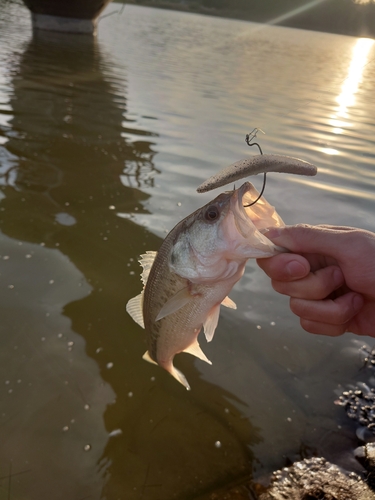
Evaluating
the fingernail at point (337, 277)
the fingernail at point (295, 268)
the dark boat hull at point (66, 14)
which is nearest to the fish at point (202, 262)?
the fingernail at point (295, 268)

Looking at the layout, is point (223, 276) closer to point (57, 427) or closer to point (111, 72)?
point (57, 427)

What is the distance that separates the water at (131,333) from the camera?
2969 millimetres

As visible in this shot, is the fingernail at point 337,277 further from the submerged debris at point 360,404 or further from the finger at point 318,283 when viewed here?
the submerged debris at point 360,404

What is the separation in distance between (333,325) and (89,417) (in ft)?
6.42

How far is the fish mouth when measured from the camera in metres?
2.10

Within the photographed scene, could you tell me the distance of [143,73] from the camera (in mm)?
16500

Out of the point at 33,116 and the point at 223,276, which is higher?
the point at 223,276

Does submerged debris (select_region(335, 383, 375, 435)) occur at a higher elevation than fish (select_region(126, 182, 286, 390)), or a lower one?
lower

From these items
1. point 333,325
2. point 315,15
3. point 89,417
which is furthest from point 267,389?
point 315,15

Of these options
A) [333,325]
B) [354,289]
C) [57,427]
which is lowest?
[57,427]

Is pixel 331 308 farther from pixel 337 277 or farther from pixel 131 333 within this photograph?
pixel 131 333

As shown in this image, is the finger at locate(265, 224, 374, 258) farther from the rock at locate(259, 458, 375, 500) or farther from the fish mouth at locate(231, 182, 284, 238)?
the rock at locate(259, 458, 375, 500)

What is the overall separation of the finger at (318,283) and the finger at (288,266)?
0.08m

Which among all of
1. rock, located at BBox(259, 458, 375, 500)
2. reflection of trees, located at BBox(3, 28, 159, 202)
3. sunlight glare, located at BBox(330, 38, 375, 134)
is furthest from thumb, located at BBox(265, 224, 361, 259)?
sunlight glare, located at BBox(330, 38, 375, 134)
